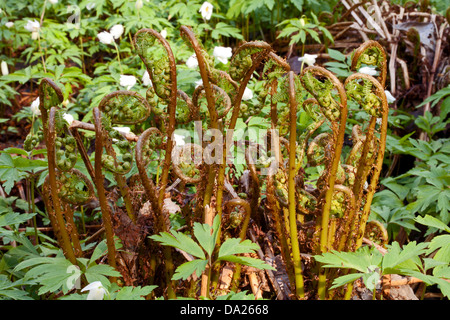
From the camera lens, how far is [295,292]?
150 centimetres

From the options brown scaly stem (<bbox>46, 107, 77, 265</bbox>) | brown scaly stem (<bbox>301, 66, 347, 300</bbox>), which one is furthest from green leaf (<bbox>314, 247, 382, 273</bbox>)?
brown scaly stem (<bbox>46, 107, 77, 265</bbox>)

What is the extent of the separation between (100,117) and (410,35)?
282cm

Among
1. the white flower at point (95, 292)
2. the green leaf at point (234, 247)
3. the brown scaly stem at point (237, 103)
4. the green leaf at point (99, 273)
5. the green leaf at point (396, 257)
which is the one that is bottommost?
the green leaf at point (99, 273)

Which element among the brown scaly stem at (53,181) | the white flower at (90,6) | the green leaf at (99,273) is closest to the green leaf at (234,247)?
the green leaf at (99,273)

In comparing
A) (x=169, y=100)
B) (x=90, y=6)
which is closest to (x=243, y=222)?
(x=169, y=100)

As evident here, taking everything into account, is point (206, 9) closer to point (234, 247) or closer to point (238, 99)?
point (238, 99)

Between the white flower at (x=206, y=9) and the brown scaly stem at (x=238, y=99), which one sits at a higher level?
the white flower at (x=206, y=9)

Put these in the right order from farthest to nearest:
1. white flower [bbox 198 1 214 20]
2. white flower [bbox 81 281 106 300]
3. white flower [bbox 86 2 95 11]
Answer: white flower [bbox 86 2 95 11], white flower [bbox 198 1 214 20], white flower [bbox 81 281 106 300]

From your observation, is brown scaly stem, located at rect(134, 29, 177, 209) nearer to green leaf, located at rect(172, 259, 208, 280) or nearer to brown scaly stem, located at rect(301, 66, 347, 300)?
green leaf, located at rect(172, 259, 208, 280)

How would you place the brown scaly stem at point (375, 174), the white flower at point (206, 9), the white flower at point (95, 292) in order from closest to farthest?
1. the white flower at point (95, 292)
2. the brown scaly stem at point (375, 174)
3. the white flower at point (206, 9)

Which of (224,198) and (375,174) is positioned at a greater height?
(375,174)

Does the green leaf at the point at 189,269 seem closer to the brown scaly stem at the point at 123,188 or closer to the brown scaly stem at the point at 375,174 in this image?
the brown scaly stem at the point at 123,188
